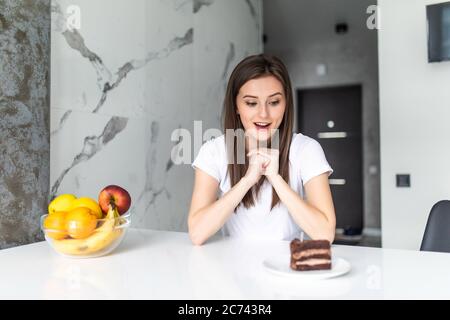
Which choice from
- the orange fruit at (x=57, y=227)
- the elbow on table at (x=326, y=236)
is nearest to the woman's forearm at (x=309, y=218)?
the elbow on table at (x=326, y=236)

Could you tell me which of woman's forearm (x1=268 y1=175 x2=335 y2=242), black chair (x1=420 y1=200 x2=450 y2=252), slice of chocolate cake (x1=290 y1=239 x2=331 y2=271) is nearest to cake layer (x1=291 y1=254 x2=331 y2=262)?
slice of chocolate cake (x1=290 y1=239 x2=331 y2=271)

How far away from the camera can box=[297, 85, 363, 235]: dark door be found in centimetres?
527

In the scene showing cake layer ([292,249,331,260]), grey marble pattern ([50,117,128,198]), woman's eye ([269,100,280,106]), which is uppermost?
woman's eye ([269,100,280,106])

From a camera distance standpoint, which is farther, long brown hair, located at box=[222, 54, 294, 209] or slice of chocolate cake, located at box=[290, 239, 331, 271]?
long brown hair, located at box=[222, 54, 294, 209]

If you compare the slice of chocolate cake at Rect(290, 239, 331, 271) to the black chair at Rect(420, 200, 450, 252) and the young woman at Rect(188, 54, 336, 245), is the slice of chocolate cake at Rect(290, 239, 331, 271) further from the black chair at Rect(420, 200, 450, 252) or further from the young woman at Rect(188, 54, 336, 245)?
the black chair at Rect(420, 200, 450, 252)

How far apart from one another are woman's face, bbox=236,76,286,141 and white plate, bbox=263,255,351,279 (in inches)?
25.7

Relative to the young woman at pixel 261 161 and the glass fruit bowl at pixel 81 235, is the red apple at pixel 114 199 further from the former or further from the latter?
the young woman at pixel 261 161

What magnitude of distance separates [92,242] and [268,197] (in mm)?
684

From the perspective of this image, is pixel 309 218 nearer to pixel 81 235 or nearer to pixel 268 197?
pixel 268 197

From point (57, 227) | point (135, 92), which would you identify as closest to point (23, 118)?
point (57, 227)

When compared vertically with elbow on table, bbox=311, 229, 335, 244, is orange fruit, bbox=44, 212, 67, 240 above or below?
above

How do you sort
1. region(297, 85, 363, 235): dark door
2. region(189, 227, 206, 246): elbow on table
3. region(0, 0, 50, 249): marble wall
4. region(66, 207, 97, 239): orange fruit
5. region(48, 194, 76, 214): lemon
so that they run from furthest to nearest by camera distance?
region(297, 85, 363, 235): dark door → region(0, 0, 50, 249): marble wall → region(189, 227, 206, 246): elbow on table → region(48, 194, 76, 214): lemon → region(66, 207, 97, 239): orange fruit

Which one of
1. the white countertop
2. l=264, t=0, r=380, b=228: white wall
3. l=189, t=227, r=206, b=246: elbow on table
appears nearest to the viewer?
the white countertop
